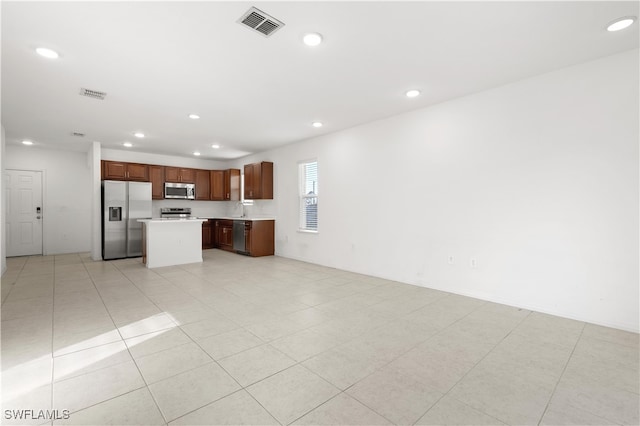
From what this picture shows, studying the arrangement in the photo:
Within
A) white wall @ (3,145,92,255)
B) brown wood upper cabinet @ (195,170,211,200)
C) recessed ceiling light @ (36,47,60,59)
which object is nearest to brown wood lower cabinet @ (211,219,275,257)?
brown wood upper cabinet @ (195,170,211,200)

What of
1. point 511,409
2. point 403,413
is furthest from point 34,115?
point 511,409

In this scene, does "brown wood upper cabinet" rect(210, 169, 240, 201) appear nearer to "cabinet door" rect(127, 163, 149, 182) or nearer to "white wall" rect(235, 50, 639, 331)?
"cabinet door" rect(127, 163, 149, 182)

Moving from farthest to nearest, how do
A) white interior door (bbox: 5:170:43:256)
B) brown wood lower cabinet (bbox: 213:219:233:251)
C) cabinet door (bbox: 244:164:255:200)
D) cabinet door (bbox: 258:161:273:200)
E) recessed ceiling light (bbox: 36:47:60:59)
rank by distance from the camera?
1. brown wood lower cabinet (bbox: 213:219:233:251)
2. cabinet door (bbox: 244:164:255:200)
3. cabinet door (bbox: 258:161:273:200)
4. white interior door (bbox: 5:170:43:256)
5. recessed ceiling light (bbox: 36:47:60:59)

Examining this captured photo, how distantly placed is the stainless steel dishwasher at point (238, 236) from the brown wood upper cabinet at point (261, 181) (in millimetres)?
756

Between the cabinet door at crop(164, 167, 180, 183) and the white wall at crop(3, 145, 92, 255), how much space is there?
1.81 metres

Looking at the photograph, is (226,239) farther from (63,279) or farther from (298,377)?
(298,377)

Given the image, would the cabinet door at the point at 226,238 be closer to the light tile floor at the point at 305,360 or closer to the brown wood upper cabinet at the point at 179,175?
the brown wood upper cabinet at the point at 179,175

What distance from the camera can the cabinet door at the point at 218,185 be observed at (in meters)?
A: 8.83

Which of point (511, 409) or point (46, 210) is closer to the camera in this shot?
point (511, 409)

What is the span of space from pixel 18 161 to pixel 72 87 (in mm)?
5248

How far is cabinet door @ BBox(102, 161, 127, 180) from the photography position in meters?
7.02

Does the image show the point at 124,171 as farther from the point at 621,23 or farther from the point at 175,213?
the point at 621,23

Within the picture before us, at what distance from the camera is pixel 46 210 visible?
7.29 m

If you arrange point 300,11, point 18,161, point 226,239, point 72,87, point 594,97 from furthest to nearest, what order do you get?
point 226,239, point 18,161, point 72,87, point 594,97, point 300,11
